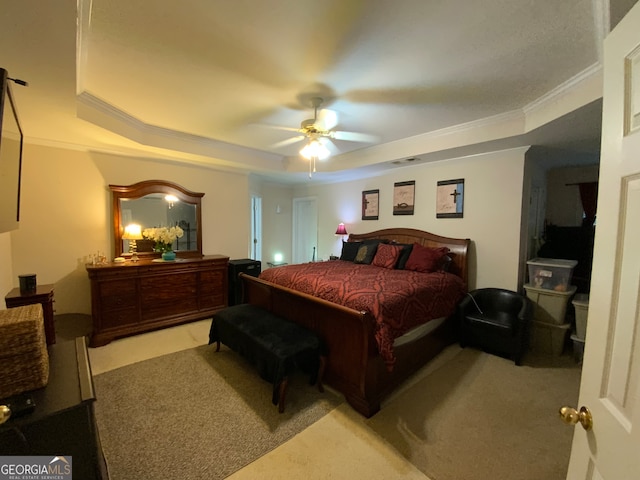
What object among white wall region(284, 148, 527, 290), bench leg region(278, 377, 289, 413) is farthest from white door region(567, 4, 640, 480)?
white wall region(284, 148, 527, 290)

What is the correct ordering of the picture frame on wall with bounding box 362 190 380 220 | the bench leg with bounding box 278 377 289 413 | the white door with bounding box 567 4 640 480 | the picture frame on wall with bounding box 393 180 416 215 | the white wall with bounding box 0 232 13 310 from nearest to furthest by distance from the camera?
the white door with bounding box 567 4 640 480
the bench leg with bounding box 278 377 289 413
the white wall with bounding box 0 232 13 310
the picture frame on wall with bounding box 393 180 416 215
the picture frame on wall with bounding box 362 190 380 220

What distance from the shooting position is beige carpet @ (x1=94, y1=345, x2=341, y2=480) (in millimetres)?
1592

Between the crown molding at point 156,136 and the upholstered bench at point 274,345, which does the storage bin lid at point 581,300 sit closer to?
the upholstered bench at point 274,345

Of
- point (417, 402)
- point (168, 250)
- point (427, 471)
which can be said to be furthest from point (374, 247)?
point (168, 250)

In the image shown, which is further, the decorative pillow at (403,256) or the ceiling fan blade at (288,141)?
the decorative pillow at (403,256)

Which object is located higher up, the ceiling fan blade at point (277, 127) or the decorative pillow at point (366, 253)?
the ceiling fan blade at point (277, 127)

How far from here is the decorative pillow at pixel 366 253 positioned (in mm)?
3943

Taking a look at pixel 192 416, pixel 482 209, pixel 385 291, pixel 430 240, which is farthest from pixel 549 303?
pixel 192 416

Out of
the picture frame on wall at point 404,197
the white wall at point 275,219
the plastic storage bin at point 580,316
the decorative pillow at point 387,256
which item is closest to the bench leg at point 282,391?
the decorative pillow at point 387,256

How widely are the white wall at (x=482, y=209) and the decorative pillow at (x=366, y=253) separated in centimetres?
72

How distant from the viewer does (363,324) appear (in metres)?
1.96

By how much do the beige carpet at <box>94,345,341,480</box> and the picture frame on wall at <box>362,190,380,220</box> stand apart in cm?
311

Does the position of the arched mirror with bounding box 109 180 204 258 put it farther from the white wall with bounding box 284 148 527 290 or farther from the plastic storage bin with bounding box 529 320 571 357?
the plastic storage bin with bounding box 529 320 571 357

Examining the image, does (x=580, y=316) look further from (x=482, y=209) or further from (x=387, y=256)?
(x=387, y=256)
